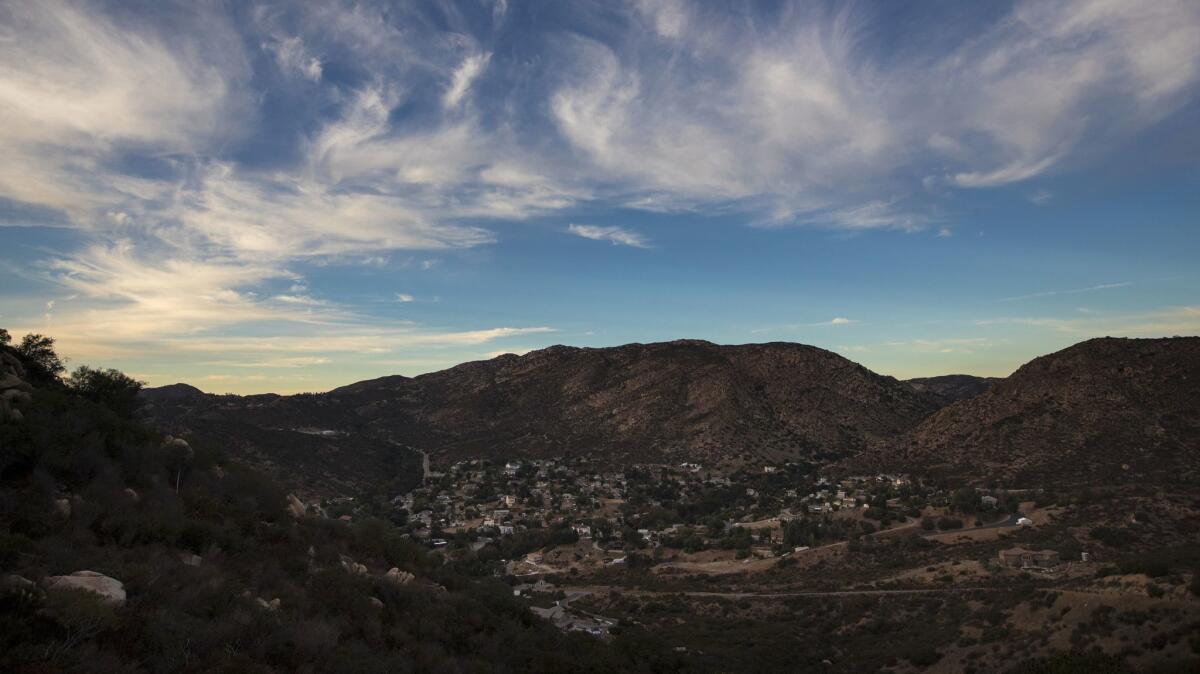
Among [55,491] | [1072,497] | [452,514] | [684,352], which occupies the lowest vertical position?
[452,514]

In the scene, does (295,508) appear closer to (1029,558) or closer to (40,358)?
(40,358)

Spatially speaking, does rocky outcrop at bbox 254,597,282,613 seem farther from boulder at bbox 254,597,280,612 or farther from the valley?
the valley

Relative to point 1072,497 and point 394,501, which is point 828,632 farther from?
point 394,501

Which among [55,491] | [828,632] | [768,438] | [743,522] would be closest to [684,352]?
[768,438]

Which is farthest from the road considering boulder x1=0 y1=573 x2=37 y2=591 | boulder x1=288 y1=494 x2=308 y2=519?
boulder x1=0 y1=573 x2=37 y2=591

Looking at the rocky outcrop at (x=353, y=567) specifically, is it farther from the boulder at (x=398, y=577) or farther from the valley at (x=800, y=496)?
the valley at (x=800, y=496)

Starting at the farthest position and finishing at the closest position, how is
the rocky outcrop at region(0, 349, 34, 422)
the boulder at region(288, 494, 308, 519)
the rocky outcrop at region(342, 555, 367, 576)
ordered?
the boulder at region(288, 494, 308, 519) → the rocky outcrop at region(342, 555, 367, 576) → the rocky outcrop at region(0, 349, 34, 422)
